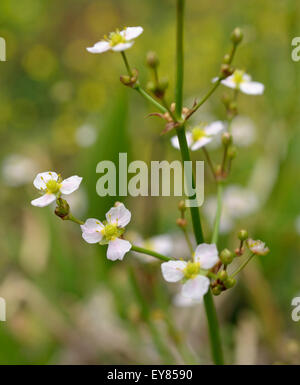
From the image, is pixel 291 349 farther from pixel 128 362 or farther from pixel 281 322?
pixel 128 362

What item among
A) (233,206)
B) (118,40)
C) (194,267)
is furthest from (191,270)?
(233,206)

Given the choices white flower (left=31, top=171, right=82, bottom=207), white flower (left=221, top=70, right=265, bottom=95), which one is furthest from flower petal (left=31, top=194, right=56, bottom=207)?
white flower (left=221, top=70, right=265, bottom=95)

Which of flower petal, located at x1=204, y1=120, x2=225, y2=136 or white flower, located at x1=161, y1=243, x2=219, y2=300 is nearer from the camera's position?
white flower, located at x1=161, y1=243, x2=219, y2=300

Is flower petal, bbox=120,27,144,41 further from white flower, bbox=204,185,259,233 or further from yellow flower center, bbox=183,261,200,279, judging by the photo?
white flower, bbox=204,185,259,233

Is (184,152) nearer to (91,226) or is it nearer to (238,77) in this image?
(91,226)

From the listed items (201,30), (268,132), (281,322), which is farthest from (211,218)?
(201,30)

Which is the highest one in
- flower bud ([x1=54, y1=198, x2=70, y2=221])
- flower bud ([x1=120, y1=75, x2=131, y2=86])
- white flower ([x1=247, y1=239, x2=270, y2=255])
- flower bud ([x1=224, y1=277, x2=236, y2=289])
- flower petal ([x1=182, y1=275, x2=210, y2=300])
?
flower bud ([x1=120, y1=75, x2=131, y2=86])
